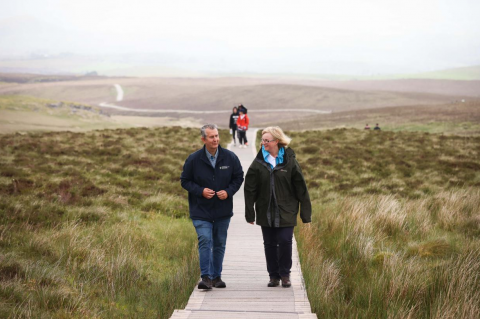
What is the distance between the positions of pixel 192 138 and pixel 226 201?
2463cm

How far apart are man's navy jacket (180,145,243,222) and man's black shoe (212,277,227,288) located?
34.3 inches

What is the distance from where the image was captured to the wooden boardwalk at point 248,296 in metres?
5.61

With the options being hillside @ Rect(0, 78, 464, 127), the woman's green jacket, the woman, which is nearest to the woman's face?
the woman

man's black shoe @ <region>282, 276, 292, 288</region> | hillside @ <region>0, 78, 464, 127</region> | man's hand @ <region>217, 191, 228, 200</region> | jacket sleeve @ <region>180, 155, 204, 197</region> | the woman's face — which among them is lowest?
hillside @ <region>0, 78, 464, 127</region>

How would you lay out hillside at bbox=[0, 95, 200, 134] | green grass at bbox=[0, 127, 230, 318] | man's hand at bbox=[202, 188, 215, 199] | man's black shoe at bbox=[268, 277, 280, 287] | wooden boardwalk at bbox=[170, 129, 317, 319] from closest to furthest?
1. wooden boardwalk at bbox=[170, 129, 317, 319]
2. green grass at bbox=[0, 127, 230, 318]
3. man's hand at bbox=[202, 188, 215, 199]
4. man's black shoe at bbox=[268, 277, 280, 287]
5. hillside at bbox=[0, 95, 200, 134]

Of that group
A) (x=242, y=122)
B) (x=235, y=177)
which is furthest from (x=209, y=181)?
(x=242, y=122)

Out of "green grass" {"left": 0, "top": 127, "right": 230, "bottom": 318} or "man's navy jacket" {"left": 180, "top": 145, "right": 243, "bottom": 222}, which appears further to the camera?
"man's navy jacket" {"left": 180, "top": 145, "right": 243, "bottom": 222}

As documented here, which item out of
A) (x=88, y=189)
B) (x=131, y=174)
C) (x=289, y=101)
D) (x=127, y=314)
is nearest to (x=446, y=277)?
(x=127, y=314)

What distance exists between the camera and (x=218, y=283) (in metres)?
6.59

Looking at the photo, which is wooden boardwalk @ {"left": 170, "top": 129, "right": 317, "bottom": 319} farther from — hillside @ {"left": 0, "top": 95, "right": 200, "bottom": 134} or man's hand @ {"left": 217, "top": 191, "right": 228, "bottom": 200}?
hillside @ {"left": 0, "top": 95, "right": 200, "bottom": 134}

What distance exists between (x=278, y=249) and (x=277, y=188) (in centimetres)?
91

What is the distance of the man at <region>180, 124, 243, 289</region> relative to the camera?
643 cm

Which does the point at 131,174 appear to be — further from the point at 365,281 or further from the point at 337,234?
the point at 365,281

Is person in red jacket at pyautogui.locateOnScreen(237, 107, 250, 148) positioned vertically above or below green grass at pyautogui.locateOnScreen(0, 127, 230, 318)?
above
